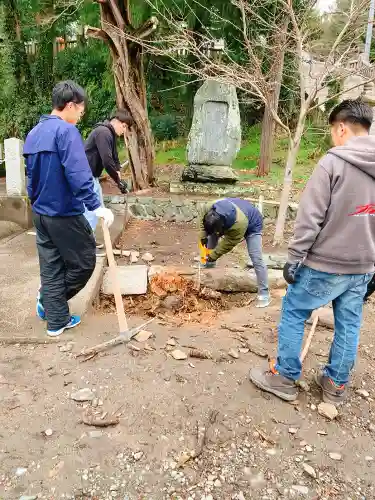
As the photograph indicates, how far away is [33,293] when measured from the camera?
3.75 meters

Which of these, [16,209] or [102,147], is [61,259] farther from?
[16,209]

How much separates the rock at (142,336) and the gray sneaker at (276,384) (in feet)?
3.07

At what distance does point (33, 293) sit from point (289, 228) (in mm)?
4913

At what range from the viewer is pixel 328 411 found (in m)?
2.50

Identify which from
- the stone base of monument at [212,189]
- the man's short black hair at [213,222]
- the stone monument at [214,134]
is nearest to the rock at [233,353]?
the man's short black hair at [213,222]

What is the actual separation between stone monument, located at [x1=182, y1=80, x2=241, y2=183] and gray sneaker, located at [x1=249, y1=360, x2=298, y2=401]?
19.5 ft

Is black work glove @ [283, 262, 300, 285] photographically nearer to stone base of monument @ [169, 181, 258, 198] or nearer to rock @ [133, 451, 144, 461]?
rock @ [133, 451, 144, 461]

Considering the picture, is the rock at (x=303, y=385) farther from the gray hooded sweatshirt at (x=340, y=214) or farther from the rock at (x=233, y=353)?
the gray hooded sweatshirt at (x=340, y=214)

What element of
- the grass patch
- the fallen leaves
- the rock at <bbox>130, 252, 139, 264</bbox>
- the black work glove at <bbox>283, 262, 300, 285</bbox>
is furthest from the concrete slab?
the grass patch

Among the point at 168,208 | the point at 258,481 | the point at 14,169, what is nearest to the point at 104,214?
the point at 258,481

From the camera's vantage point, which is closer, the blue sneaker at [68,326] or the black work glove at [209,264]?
the blue sneaker at [68,326]

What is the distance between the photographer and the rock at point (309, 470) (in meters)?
2.08

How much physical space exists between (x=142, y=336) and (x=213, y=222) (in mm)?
1246

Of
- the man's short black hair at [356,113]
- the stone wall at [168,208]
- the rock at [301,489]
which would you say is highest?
the man's short black hair at [356,113]
